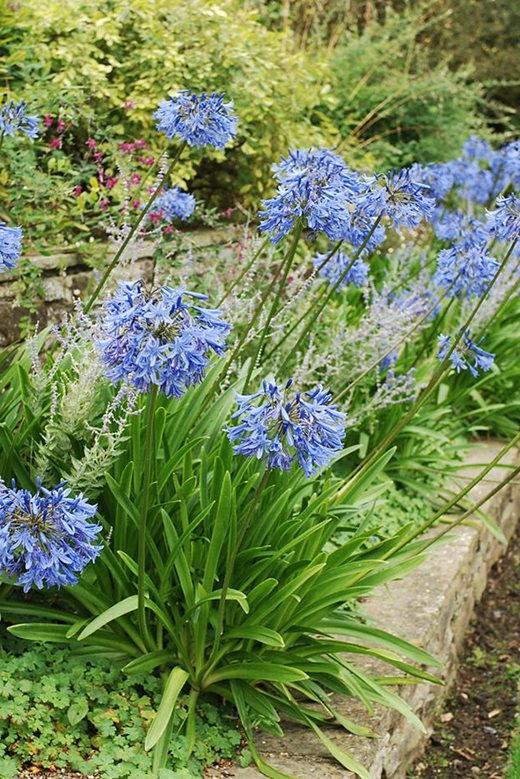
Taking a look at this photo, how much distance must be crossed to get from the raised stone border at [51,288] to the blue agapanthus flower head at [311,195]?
1545 millimetres

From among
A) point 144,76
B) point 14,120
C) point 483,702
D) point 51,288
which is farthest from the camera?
point 144,76

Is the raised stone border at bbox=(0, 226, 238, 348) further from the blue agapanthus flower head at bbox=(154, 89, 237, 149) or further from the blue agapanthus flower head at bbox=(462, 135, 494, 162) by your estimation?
the blue agapanthus flower head at bbox=(462, 135, 494, 162)

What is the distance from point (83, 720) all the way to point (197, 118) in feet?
6.16

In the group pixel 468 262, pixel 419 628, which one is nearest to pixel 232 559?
pixel 419 628

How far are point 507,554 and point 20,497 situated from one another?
4.14 metres

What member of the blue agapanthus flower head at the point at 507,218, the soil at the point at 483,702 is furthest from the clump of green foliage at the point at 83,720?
the blue agapanthus flower head at the point at 507,218

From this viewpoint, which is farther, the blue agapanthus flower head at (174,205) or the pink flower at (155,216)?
the pink flower at (155,216)

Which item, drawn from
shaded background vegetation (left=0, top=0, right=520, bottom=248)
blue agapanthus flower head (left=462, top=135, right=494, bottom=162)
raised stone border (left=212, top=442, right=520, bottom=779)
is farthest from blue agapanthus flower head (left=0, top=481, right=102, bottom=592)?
blue agapanthus flower head (left=462, top=135, right=494, bottom=162)

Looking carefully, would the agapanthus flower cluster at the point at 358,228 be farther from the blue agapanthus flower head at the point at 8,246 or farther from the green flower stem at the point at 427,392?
the blue agapanthus flower head at the point at 8,246

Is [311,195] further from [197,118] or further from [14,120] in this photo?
[14,120]

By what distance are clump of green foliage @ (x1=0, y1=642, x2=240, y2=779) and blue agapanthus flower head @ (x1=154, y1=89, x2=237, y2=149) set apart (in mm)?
1673

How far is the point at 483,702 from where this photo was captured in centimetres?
447

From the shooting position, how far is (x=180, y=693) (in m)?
3.21

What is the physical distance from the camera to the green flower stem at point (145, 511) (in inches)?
97.4
